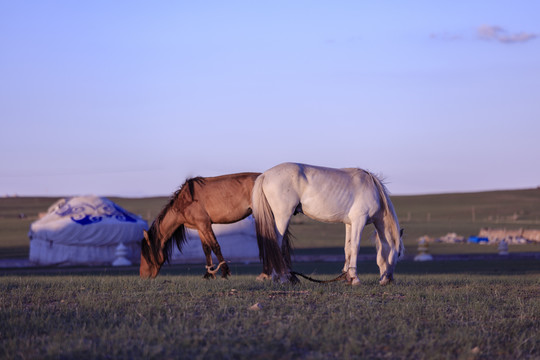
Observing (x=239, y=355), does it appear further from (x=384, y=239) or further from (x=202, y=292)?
(x=384, y=239)

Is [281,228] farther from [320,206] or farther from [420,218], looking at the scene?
[420,218]

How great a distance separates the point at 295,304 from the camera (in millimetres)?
6648

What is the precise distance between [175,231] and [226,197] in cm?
140

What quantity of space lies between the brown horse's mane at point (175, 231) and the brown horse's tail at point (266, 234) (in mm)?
2175

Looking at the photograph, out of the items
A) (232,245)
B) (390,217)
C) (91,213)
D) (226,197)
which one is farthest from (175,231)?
(232,245)

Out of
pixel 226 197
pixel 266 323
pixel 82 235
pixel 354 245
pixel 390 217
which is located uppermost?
pixel 226 197

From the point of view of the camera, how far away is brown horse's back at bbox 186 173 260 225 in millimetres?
10766

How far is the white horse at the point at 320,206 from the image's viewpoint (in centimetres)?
886

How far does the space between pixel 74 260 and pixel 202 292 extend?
67.2ft

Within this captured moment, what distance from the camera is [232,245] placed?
28.4 m

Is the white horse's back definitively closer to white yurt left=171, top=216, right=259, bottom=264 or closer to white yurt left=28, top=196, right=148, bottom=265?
white yurt left=28, top=196, right=148, bottom=265

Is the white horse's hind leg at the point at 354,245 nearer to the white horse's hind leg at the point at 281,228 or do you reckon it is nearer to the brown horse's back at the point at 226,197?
the white horse's hind leg at the point at 281,228

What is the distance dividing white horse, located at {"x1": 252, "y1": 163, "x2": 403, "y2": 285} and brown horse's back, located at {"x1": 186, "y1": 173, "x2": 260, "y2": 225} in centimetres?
161

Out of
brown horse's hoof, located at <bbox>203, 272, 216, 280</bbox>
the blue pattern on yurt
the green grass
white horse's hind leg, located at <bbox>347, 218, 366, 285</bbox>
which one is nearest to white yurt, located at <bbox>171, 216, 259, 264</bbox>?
the blue pattern on yurt
